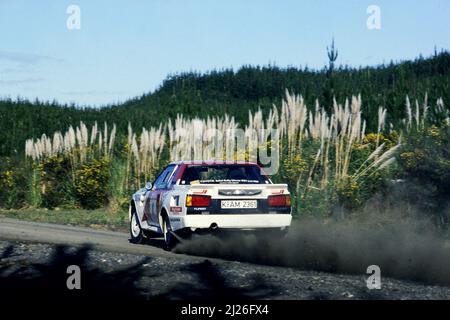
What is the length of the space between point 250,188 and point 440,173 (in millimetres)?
4480

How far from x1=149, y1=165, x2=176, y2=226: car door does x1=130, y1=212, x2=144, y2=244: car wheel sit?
922 millimetres

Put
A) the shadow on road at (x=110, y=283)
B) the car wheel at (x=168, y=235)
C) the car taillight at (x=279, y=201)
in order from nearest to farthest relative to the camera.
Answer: the shadow on road at (x=110, y=283)
the car taillight at (x=279, y=201)
the car wheel at (x=168, y=235)

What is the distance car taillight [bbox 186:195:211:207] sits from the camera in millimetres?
12773

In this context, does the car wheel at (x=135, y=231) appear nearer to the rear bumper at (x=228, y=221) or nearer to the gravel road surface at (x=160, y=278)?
the gravel road surface at (x=160, y=278)

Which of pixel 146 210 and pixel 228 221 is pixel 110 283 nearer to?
pixel 228 221

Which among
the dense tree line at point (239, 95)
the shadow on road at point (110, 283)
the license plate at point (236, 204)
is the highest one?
the dense tree line at point (239, 95)

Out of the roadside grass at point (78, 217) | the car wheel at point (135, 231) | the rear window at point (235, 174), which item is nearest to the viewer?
the rear window at point (235, 174)

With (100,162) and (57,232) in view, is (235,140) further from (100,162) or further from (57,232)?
(57,232)

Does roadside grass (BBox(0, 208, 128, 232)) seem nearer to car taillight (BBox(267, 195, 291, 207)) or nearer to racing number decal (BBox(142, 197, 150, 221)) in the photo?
racing number decal (BBox(142, 197, 150, 221))

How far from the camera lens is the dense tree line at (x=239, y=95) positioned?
136 ft

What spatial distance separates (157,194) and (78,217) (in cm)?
743

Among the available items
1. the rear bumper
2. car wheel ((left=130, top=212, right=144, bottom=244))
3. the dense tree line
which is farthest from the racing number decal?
the dense tree line

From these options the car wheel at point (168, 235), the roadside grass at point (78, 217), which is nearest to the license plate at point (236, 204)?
the car wheel at point (168, 235)

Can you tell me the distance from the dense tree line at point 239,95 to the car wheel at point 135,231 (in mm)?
10193
